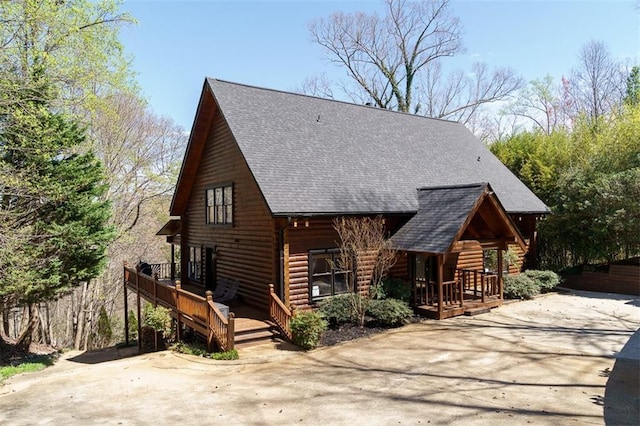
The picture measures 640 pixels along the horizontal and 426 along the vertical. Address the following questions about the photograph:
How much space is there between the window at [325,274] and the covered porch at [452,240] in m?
1.95

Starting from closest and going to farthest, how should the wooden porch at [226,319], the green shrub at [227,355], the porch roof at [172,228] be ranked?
1. the green shrub at [227,355]
2. the wooden porch at [226,319]
3. the porch roof at [172,228]

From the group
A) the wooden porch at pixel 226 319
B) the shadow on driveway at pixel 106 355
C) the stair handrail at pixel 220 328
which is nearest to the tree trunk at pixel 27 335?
the shadow on driveway at pixel 106 355

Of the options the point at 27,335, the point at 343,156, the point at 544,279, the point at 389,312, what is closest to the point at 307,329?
the point at 389,312

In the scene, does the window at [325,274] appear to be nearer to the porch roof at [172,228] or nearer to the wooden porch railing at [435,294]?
the wooden porch railing at [435,294]

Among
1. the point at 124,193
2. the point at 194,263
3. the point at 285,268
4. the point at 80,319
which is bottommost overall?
the point at 80,319

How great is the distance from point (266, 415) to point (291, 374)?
6.20 ft

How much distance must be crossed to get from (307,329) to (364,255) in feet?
11.8

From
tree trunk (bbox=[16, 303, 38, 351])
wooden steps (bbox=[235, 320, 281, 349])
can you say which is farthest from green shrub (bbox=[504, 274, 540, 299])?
tree trunk (bbox=[16, 303, 38, 351])

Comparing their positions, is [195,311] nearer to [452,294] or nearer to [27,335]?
[452,294]

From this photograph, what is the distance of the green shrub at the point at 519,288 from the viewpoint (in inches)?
561

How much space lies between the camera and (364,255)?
12.4 meters

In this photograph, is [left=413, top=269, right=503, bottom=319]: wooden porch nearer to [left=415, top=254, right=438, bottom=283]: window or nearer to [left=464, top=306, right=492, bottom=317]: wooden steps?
[left=464, top=306, right=492, bottom=317]: wooden steps

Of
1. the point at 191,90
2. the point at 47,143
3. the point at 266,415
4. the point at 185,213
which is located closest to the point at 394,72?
the point at 191,90

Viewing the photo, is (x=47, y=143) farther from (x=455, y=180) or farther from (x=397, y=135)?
(x=455, y=180)
